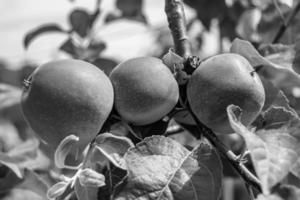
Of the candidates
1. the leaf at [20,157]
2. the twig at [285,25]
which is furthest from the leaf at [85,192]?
the twig at [285,25]

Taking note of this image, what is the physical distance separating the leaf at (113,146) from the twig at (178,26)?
194 millimetres

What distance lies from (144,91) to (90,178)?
6.0 inches

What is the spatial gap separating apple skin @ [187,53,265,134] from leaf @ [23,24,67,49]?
952mm

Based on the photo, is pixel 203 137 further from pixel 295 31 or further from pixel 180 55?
pixel 295 31

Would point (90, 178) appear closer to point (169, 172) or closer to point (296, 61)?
point (169, 172)

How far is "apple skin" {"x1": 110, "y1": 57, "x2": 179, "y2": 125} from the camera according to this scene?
0.72 metres

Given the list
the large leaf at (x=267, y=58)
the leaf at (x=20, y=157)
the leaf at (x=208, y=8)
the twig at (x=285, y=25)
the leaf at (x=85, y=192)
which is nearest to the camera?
the leaf at (x=85, y=192)

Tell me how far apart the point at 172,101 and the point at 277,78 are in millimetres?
716

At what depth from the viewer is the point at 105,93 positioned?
28.1 inches

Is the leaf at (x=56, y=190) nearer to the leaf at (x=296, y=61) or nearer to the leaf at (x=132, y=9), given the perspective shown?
the leaf at (x=296, y=61)

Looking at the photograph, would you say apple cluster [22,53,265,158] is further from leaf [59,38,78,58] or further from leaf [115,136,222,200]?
leaf [59,38,78,58]

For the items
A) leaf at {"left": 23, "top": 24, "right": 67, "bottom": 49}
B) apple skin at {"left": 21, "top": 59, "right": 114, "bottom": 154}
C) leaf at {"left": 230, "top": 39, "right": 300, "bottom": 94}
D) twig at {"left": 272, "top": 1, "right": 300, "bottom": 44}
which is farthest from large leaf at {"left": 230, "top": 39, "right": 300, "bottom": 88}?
leaf at {"left": 23, "top": 24, "right": 67, "bottom": 49}

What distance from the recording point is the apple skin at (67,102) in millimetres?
692

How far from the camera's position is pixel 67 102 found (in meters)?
0.69
